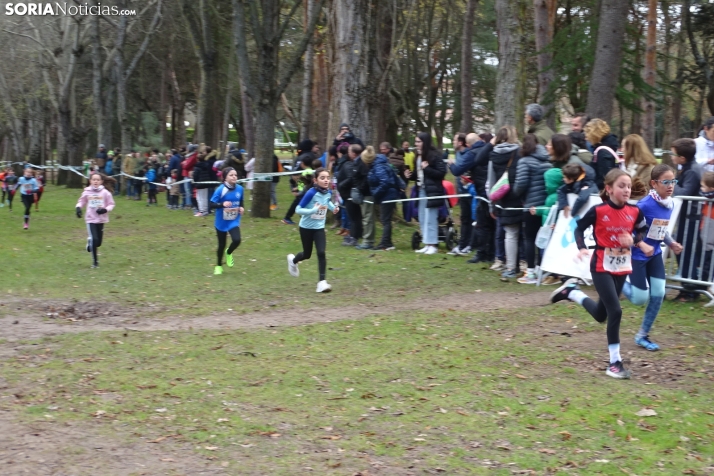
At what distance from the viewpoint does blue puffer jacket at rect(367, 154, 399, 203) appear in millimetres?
17672

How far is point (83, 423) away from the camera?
7090 millimetres

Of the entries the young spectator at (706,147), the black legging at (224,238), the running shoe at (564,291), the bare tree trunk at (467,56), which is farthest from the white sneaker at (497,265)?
the bare tree trunk at (467,56)

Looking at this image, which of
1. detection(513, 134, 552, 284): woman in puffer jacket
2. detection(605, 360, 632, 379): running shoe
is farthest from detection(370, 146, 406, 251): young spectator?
detection(605, 360, 632, 379): running shoe

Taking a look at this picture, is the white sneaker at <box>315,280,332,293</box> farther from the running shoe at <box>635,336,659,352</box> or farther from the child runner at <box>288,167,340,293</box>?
the running shoe at <box>635,336,659,352</box>

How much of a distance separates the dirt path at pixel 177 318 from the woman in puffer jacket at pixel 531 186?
0.85 meters

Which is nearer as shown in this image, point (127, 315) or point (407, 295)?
point (127, 315)

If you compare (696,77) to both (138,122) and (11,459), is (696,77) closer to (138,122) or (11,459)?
(138,122)

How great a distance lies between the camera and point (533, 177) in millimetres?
13383

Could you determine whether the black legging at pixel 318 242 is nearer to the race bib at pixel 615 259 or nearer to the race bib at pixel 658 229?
the race bib at pixel 658 229

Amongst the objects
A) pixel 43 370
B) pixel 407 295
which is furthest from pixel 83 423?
pixel 407 295

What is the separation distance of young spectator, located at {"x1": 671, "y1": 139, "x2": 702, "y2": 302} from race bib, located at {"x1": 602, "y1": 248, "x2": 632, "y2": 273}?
3523 mm

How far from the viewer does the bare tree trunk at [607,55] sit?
51.1 feet

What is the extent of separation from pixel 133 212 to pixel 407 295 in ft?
57.1

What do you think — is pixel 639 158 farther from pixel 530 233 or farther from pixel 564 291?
pixel 564 291
